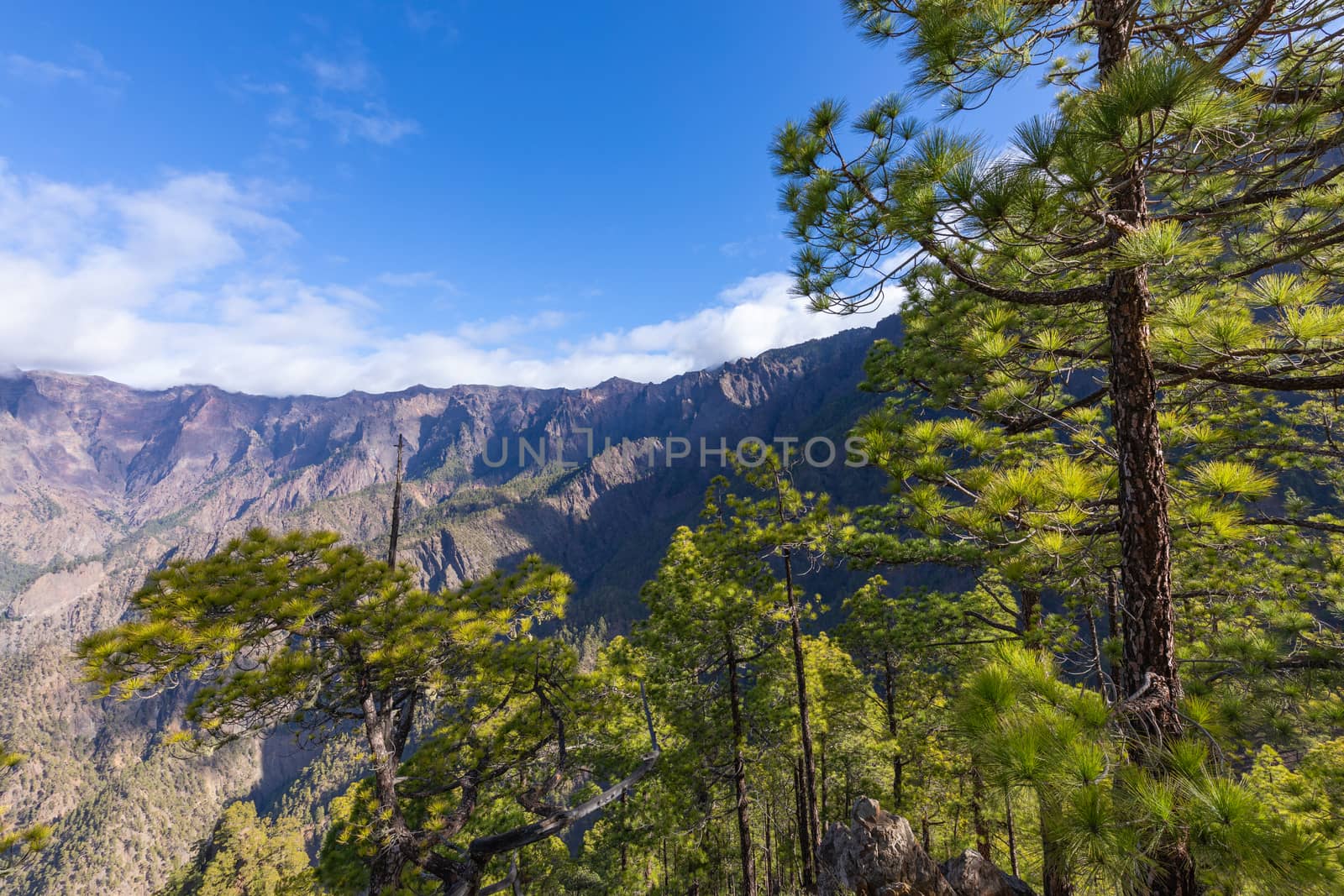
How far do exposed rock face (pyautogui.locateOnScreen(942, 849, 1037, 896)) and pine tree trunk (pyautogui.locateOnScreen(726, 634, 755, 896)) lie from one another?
5772mm

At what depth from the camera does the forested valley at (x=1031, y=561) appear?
3.15 meters

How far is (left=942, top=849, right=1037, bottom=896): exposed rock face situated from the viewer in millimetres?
7023

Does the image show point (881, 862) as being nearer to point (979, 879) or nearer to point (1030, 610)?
point (979, 879)

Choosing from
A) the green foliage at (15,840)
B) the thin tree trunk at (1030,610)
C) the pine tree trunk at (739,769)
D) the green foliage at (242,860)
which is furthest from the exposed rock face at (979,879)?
the green foliage at (242,860)

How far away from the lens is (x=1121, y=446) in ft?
13.3

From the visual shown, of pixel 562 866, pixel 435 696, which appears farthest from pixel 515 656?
pixel 562 866

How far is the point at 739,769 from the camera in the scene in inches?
493

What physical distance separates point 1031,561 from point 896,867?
18.6 ft

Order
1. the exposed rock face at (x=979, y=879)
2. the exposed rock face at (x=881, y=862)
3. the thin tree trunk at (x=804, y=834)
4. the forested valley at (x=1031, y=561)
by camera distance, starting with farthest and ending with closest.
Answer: the thin tree trunk at (x=804, y=834)
the exposed rock face at (x=881, y=862)
the exposed rock face at (x=979, y=879)
the forested valley at (x=1031, y=561)

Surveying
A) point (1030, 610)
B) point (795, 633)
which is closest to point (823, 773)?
point (795, 633)

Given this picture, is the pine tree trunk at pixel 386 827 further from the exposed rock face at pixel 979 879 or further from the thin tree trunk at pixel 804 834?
the thin tree trunk at pixel 804 834

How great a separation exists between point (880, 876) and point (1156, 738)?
568cm

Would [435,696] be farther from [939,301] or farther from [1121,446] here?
[939,301]

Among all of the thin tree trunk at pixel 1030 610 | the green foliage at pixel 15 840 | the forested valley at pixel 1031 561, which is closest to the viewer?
the forested valley at pixel 1031 561
